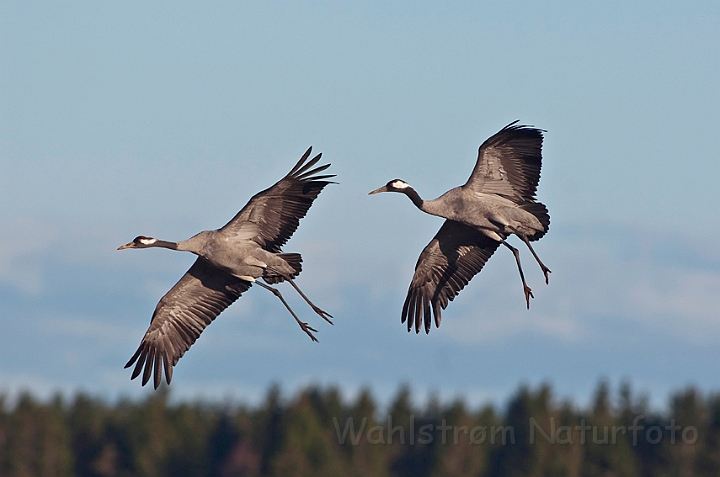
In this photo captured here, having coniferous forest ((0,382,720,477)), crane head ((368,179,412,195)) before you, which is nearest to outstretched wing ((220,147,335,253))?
crane head ((368,179,412,195))

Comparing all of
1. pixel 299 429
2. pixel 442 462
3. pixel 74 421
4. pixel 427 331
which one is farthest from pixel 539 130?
pixel 74 421

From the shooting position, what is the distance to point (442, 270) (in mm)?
22266

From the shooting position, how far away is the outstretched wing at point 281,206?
768 inches

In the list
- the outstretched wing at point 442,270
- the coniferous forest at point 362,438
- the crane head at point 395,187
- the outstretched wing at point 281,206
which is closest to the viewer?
the outstretched wing at point 281,206

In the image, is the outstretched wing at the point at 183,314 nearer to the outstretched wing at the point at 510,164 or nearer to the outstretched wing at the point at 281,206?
the outstretched wing at the point at 281,206

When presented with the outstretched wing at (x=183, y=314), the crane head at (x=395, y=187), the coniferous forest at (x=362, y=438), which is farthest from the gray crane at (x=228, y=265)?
the coniferous forest at (x=362, y=438)

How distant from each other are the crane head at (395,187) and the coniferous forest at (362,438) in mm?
40585

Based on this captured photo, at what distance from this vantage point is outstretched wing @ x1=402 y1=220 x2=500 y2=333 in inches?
862

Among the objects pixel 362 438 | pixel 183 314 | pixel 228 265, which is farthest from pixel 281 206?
pixel 362 438

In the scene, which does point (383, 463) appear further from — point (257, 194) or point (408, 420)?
point (257, 194)

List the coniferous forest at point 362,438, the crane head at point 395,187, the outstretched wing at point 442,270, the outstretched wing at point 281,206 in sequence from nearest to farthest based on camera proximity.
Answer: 1. the outstretched wing at point 281,206
2. the crane head at point 395,187
3. the outstretched wing at point 442,270
4. the coniferous forest at point 362,438

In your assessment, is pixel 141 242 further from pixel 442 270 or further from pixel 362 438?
pixel 362 438

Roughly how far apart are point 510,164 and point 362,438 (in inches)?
1881

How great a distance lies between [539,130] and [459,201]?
1462 mm
